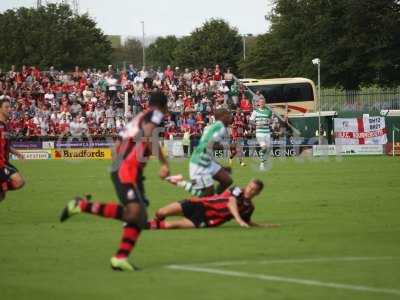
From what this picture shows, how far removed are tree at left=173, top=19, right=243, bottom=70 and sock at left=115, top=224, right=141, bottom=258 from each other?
11539cm

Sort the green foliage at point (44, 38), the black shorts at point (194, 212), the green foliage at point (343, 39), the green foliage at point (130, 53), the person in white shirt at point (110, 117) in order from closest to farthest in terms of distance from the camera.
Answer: the black shorts at point (194, 212) < the person in white shirt at point (110, 117) < the green foliage at point (343, 39) < the green foliage at point (44, 38) < the green foliage at point (130, 53)

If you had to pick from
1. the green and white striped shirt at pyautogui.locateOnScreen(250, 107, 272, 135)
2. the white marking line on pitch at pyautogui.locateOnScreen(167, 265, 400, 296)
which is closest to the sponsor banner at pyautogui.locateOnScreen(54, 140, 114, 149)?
the green and white striped shirt at pyautogui.locateOnScreen(250, 107, 272, 135)

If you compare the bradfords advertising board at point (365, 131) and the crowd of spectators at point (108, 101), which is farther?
the crowd of spectators at point (108, 101)

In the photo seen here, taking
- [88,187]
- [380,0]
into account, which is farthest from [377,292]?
[380,0]

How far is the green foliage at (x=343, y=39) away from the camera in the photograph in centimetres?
8575

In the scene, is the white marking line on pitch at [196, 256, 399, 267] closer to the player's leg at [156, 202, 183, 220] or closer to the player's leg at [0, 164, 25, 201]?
the player's leg at [156, 202, 183, 220]

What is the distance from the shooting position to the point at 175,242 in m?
14.7

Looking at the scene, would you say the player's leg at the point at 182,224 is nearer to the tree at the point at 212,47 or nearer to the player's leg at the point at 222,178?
the player's leg at the point at 222,178

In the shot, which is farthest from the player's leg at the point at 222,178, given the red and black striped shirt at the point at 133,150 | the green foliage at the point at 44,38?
the green foliage at the point at 44,38

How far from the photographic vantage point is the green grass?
1036 cm

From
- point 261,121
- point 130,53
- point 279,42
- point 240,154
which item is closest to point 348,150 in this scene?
point 240,154

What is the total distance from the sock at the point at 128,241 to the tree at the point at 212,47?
115 m

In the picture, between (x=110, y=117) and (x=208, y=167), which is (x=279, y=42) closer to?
(x=110, y=117)

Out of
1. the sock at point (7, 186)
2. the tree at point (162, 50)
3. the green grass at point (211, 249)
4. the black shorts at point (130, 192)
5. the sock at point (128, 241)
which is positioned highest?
the tree at point (162, 50)
